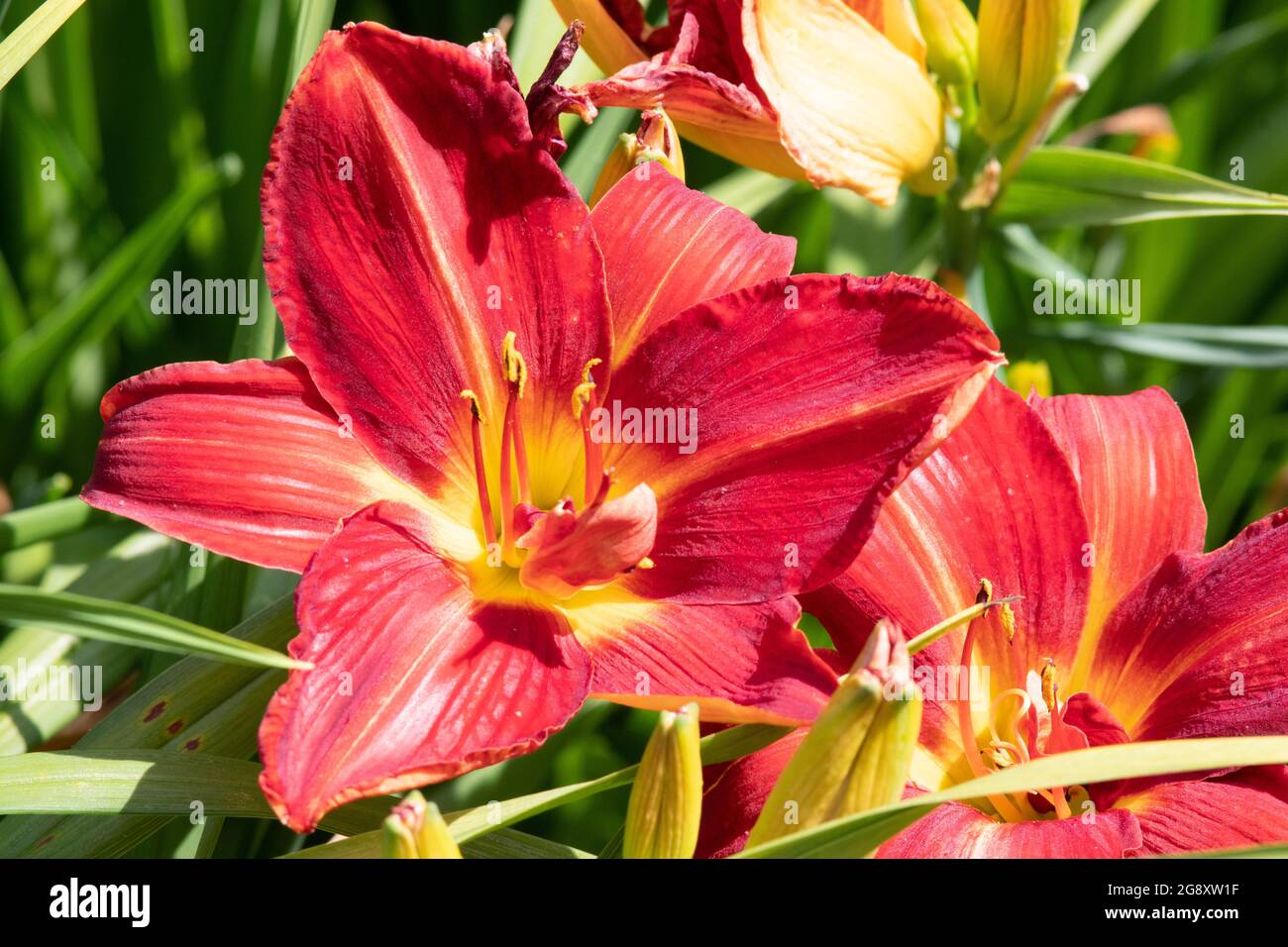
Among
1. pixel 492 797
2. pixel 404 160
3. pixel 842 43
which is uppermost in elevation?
A: pixel 842 43

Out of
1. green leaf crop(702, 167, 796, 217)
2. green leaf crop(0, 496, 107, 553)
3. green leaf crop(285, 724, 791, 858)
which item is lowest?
green leaf crop(285, 724, 791, 858)

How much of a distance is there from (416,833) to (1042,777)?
0.26 metres

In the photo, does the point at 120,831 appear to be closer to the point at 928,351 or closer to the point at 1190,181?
the point at 928,351

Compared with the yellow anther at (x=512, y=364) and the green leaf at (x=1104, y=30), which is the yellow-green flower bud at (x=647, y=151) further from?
the green leaf at (x=1104, y=30)

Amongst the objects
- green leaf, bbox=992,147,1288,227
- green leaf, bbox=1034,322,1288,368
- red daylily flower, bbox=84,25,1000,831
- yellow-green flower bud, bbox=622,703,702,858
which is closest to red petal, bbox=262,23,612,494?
red daylily flower, bbox=84,25,1000,831

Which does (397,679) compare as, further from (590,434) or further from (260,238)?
(260,238)

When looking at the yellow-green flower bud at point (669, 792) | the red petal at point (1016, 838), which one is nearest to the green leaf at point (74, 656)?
the yellow-green flower bud at point (669, 792)

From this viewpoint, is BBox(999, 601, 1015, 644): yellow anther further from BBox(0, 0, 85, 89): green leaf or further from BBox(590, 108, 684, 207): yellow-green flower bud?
BBox(0, 0, 85, 89): green leaf

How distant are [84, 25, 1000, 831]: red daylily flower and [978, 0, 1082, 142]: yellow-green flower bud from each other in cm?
29

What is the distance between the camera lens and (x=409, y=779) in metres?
0.51

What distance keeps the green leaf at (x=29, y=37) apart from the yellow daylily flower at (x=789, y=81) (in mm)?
289

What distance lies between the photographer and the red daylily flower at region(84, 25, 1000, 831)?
1.94ft
